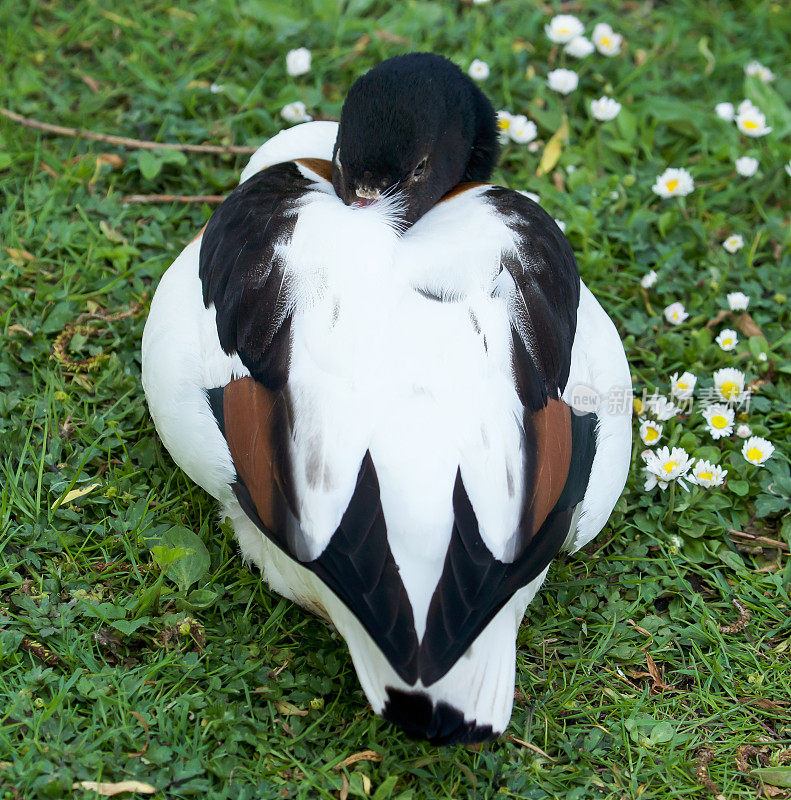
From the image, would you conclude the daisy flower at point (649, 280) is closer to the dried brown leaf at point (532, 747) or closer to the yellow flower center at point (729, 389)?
the yellow flower center at point (729, 389)

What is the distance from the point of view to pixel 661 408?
11.7ft

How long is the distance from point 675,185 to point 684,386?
3.39 feet

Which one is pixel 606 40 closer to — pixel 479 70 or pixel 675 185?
pixel 479 70

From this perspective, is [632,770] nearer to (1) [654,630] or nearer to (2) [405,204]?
(1) [654,630]

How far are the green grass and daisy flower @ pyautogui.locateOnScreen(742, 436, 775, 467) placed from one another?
0.23ft

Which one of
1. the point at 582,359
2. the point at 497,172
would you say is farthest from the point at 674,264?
the point at 582,359

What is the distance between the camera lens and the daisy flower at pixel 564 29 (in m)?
4.64

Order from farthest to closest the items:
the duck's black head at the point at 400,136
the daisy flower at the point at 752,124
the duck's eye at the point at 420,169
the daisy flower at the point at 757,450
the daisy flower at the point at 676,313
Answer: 1. the daisy flower at the point at 752,124
2. the daisy flower at the point at 676,313
3. the daisy flower at the point at 757,450
4. the duck's eye at the point at 420,169
5. the duck's black head at the point at 400,136

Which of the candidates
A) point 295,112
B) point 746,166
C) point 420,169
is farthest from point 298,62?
point 746,166

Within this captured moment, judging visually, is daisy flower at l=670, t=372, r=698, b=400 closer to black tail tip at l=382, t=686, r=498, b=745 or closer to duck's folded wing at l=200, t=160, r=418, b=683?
duck's folded wing at l=200, t=160, r=418, b=683

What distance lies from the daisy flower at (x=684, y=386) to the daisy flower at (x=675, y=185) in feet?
3.06

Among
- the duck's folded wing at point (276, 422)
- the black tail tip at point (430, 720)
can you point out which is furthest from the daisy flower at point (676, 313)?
the black tail tip at point (430, 720)

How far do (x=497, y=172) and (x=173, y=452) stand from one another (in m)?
2.06

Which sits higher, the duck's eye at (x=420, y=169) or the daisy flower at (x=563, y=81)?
the duck's eye at (x=420, y=169)
